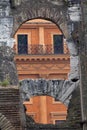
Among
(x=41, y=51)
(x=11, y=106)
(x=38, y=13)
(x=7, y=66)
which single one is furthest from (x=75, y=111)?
(x=41, y=51)

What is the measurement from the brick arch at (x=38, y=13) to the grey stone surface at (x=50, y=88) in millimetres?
2138

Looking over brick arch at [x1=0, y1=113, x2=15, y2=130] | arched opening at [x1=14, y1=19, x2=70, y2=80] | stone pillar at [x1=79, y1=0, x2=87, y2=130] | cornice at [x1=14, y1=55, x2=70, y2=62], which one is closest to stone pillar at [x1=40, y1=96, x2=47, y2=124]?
arched opening at [x1=14, y1=19, x2=70, y2=80]

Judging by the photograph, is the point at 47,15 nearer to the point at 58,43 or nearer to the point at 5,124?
the point at 5,124

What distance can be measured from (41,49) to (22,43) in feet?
4.89

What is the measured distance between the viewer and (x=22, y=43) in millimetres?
52312

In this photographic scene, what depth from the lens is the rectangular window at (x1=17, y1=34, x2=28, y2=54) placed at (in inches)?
2038

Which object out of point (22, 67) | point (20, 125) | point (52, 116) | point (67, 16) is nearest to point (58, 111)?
point (52, 116)

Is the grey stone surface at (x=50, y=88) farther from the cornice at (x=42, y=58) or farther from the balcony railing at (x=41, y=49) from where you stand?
the balcony railing at (x=41, y=49)

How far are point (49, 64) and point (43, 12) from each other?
19274mm

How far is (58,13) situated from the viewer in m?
32.1

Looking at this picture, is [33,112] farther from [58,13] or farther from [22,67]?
[58,13]

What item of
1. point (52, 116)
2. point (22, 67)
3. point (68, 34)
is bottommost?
point (52, 116)

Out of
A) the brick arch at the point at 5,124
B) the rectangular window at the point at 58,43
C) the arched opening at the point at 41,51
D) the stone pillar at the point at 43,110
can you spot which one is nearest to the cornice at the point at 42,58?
the arched opening at the point at 41,51

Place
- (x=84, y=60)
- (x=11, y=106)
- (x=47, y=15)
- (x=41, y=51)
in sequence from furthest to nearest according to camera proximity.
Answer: (x=41, y=51) < (x=47, y=15) < (x=11, y=106) < (x=84, y=60)
